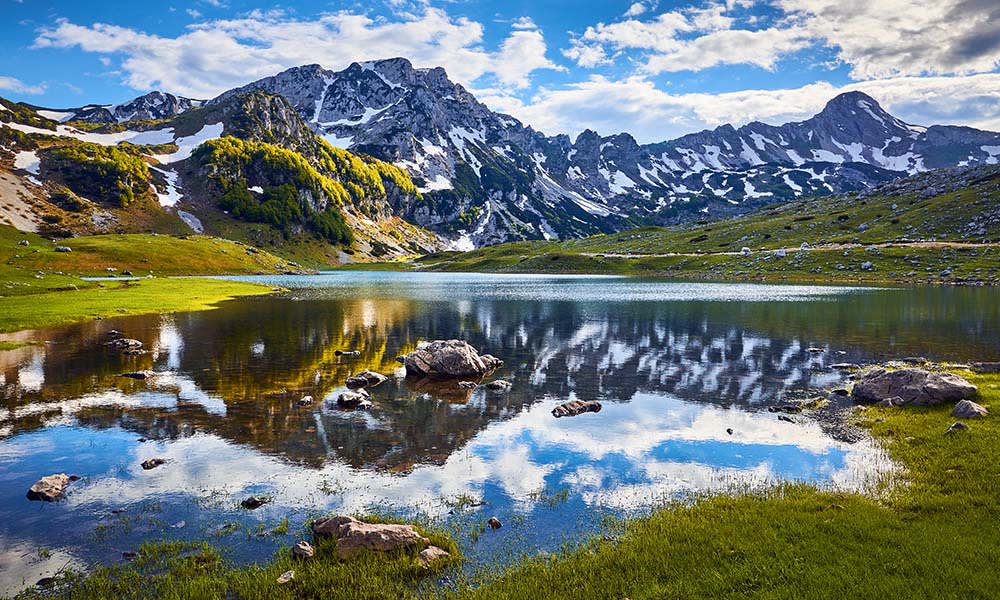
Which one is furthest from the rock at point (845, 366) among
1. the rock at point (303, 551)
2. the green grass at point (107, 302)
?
the green grass at point (107, 302)

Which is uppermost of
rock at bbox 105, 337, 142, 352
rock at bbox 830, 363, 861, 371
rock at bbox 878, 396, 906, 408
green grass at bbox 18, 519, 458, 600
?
rock at bbox 105, 337, 142, 352

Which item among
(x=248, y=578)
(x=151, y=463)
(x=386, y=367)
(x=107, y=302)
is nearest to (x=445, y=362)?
(x=386, y=367)

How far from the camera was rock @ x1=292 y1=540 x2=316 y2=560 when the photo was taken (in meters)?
15.2

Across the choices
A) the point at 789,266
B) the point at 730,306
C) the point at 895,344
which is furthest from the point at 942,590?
the point at 789,266

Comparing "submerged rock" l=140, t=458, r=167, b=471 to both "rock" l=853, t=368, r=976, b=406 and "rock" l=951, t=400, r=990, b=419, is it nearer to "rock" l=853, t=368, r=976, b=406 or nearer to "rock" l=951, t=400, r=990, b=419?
"rock" l=951, t=400, r=990, b=419

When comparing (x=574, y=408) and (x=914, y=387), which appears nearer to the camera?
(x=914, y=387)

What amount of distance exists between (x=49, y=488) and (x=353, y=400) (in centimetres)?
1472

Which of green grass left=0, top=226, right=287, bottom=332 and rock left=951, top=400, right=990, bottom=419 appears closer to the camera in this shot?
rock left=951, top=400, right=990, bottom=419

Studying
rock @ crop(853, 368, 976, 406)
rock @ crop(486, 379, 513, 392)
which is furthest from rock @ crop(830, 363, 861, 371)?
rock @ crop(486, 379, 513, 392)

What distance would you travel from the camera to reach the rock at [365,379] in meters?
37.2

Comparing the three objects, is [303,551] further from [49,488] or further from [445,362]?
[445,362]

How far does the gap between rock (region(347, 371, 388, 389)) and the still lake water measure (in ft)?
3.41

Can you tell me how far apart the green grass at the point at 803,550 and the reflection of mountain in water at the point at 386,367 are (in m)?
10.5

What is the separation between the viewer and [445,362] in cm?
4094
